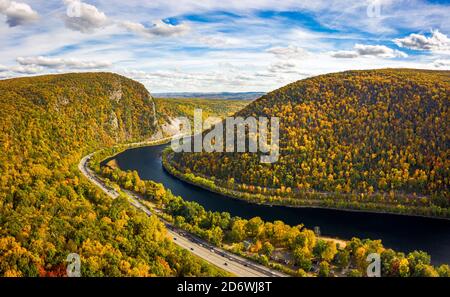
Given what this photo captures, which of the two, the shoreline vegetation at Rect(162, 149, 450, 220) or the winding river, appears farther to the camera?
the shoreline vegetation at Rect(162, 149, 450, 220)

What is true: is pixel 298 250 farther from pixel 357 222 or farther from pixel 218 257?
pixel 357 222

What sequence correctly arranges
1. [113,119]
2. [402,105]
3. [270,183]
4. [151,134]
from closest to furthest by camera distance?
[270,183]
[402,105]
[113,119]
[151,134]

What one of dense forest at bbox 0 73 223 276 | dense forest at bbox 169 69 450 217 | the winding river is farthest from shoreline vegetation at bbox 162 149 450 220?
dense forest at bbox 0 73 223 276

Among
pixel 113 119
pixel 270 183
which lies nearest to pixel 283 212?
pixel 270 183

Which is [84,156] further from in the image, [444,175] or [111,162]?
[444,175]

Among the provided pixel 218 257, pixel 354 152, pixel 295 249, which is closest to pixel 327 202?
pixel 354 152

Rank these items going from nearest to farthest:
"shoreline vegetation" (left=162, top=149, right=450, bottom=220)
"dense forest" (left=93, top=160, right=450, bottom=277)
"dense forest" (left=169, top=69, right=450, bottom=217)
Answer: "dense forest" (left=93, top=160, right=450, bottom=277)
"shoreline vegetation" (left=162, top=149, right=450, bottom=220)
"dense forest" (left=169, top=69, right=450, bottom=217)

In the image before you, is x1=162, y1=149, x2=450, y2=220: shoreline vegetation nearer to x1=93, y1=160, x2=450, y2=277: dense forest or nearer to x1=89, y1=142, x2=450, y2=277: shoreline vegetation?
x1=93, y1=160, x2=450, y2=277: dense forest
